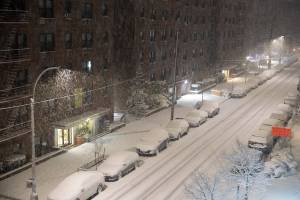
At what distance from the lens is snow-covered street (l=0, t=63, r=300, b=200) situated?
3322cm

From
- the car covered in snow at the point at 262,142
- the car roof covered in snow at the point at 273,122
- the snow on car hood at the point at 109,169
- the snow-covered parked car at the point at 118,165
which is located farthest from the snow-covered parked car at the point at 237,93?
the snow on car hood at the point at 109,169

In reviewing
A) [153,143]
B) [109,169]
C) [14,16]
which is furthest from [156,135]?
[14,16]

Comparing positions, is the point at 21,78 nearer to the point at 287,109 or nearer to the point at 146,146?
the point at 146,146

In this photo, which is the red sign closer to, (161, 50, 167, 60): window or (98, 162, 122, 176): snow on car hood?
(98, 162, 122, 176): snow on car hood

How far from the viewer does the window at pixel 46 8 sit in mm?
39656

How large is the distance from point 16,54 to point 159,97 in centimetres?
2681

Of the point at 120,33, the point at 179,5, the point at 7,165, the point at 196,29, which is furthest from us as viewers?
the point at 196,29

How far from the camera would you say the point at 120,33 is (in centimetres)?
5641

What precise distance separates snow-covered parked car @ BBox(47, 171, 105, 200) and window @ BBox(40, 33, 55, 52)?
13.5m

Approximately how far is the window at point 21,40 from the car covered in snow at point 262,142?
883 inches

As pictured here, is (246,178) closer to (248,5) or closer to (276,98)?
(276,98)

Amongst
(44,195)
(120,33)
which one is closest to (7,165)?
(44,195)

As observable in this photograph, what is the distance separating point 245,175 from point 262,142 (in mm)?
12777

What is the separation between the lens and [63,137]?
4288 centimetres
